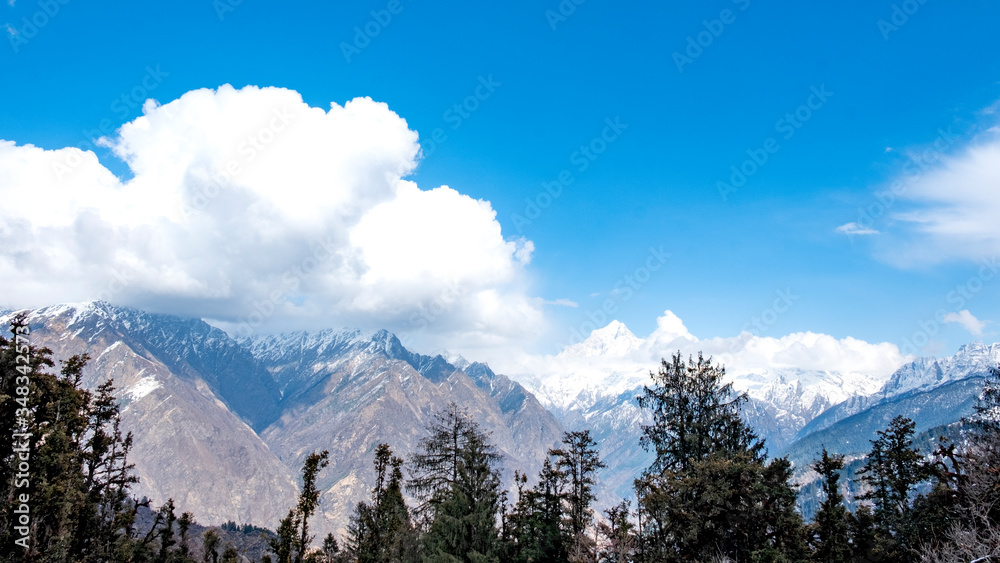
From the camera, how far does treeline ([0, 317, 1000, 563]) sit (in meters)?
28.9

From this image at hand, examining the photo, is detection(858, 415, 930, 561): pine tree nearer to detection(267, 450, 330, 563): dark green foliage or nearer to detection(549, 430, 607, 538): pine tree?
detection(549, 430, 607, 538): pine tree

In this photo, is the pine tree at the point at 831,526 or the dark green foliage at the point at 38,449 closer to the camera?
the dark green foliage at the point at 38,449

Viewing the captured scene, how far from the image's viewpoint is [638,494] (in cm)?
3788

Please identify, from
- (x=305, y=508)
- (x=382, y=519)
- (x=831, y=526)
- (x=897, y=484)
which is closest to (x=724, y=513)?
(x=831, y=526)

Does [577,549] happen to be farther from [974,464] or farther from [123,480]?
[123,480]

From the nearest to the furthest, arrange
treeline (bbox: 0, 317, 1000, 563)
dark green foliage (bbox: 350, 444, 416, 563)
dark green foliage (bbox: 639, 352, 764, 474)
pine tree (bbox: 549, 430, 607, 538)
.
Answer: treeline (bbox: 0, 317, 1000, 563)
dark green foliage (bbox: 639, 352, 764, 474)
pine tree (bbox: 549, 430, 607, 538)
dark green foliage (bbox: 350, 444, 416, 563)

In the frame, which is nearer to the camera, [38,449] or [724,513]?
[724,513]

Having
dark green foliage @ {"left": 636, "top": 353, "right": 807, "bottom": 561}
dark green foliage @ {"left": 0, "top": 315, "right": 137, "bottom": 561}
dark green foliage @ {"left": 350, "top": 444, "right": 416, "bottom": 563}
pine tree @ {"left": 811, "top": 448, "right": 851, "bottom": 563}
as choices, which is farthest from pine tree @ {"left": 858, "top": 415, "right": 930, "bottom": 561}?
dark green foliage @ {"left": 0, "top": 315, "right": 137, "bottom": 561}

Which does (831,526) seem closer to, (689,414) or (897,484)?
(897,484)

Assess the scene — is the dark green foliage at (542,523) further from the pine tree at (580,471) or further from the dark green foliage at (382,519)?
the dark green foliage at (382,519)

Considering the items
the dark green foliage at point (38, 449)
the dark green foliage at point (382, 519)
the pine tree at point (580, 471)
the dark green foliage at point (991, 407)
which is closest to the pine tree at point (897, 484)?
the dark green foliage at point (991, 407)

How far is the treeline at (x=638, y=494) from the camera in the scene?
28.9 m

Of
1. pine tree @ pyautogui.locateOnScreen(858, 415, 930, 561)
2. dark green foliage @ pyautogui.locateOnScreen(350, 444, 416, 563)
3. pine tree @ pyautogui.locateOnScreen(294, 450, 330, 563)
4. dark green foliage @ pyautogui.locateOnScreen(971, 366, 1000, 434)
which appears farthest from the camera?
dark green foliage @ pyautogui.locateOnScreen(350, 444, 416, 563)

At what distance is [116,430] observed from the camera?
45.0m
